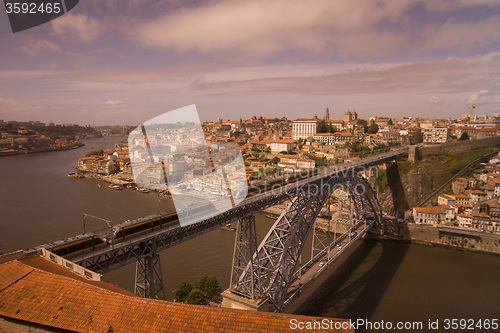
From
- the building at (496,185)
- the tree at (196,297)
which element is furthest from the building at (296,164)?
the tree at (196,297)

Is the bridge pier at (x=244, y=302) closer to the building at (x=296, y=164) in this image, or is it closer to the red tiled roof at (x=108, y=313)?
the red tiled roof at (x=108, y=313)

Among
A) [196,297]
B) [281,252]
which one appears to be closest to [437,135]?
[281,252]

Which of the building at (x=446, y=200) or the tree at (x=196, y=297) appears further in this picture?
the building at (x=446, y=200)

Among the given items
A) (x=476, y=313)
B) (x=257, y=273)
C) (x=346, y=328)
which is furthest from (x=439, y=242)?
(x=346, y=328)

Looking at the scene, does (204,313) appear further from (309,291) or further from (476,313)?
(476,313)

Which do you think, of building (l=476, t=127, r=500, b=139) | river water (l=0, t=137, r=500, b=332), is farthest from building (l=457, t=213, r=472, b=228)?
building (l=476, t=127, r=500, b=139)

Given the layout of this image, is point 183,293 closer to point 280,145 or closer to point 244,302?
point 244,302
